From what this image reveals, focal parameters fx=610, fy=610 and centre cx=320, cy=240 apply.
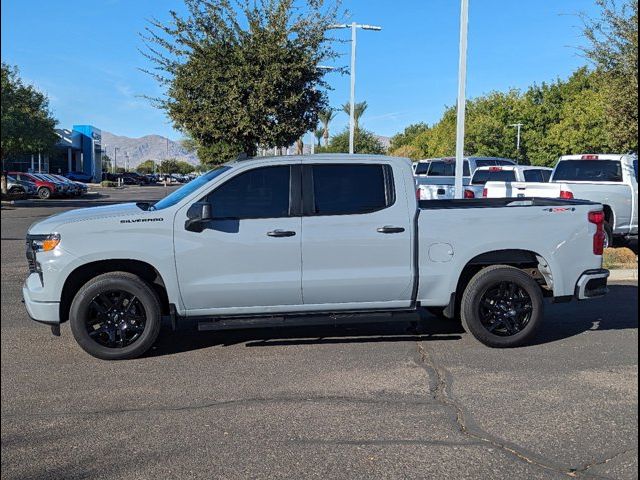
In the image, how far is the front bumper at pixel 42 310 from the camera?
17.6 feet

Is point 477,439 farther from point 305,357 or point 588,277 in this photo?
point 588,277

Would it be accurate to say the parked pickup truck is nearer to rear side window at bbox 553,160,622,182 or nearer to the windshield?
the windshield

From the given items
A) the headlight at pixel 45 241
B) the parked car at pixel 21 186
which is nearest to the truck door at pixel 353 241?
the headlight at pixel 45 241

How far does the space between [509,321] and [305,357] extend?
2.08 m

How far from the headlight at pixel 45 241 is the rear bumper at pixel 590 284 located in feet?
16.3

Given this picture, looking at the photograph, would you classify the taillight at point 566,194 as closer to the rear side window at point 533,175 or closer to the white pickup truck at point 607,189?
the white pickup truck at point 607,189

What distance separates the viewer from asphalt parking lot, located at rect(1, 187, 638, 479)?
355 cm

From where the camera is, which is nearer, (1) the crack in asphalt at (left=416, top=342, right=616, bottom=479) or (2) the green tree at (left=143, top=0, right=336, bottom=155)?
(1) the crack in asphalt at (left=416, top=342, right=616, bottom=479)

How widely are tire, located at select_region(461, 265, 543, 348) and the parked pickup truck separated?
1 cm

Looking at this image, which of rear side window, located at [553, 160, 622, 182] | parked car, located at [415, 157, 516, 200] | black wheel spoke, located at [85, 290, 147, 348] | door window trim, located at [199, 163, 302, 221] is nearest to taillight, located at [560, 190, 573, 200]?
rear side window, located at [553, 160, 622, 182]

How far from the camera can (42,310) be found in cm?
536

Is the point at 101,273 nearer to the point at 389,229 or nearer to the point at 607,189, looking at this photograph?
the point at 389,229

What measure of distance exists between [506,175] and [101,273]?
13232mm

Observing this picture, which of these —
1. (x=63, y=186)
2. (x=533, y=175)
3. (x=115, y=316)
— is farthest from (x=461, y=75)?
(x=63, y=186)
